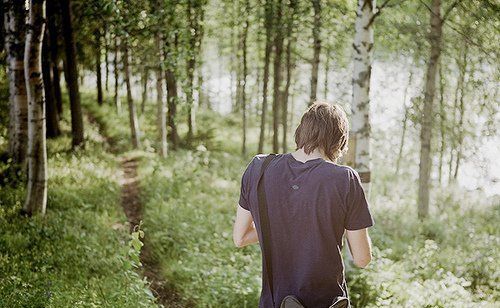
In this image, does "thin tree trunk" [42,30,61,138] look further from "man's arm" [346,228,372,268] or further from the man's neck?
"man's arm" [346,228,372,268]

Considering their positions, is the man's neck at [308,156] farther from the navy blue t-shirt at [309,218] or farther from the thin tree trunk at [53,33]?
the thin tree trunk at [53,33]

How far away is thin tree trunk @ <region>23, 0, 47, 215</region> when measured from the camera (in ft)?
27.2

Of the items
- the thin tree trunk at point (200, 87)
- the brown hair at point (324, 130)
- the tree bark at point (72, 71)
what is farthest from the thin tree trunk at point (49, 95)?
the brown hair at point (324, 130)

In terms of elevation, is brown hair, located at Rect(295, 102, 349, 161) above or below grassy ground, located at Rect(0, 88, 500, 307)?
above

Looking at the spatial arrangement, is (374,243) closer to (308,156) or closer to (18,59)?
(308,156)

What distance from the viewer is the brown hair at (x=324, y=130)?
278 cm

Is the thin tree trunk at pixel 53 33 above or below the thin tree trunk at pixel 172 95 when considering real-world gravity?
above

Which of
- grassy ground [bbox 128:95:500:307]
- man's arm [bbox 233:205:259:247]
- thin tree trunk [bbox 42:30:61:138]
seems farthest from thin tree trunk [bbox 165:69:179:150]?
man's arm [bbox 233:205:259:247]

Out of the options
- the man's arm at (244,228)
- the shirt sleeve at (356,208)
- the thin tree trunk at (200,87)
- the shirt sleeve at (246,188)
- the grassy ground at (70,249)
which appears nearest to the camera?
the shirt sleeve at (356,208)

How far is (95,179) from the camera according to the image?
1231cm

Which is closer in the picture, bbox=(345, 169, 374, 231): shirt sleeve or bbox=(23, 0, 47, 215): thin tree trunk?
bbox=(345, 169, 374, 231): shirt sleeve

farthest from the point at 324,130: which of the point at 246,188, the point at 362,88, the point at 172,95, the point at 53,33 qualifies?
the point at 172,95

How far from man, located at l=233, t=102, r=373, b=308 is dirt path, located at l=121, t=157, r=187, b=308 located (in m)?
3.89

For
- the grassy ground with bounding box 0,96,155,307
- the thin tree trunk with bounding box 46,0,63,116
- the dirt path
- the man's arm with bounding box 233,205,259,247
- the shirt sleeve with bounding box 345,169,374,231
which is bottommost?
the dirt path
